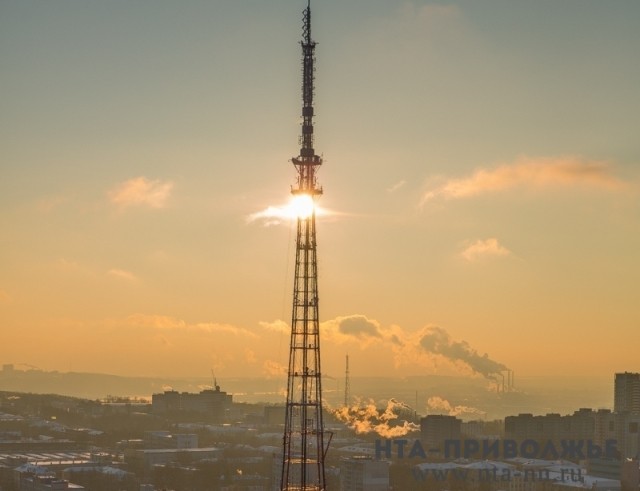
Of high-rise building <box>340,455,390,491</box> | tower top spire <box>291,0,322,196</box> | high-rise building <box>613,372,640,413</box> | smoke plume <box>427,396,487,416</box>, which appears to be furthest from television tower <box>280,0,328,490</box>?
smoke plume <box>427,396,487,416</box>

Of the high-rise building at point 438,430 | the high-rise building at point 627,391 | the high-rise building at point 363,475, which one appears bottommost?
the high-rise building at point 363,475

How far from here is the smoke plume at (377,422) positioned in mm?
104500

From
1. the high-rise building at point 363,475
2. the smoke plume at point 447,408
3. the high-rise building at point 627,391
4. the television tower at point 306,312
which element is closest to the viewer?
the television tower at point 306,312

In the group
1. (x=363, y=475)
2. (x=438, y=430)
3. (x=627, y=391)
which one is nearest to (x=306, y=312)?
(x=363, y=475)

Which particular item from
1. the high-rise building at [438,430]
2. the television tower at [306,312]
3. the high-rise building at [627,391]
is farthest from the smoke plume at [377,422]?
the television tower at [306,312]

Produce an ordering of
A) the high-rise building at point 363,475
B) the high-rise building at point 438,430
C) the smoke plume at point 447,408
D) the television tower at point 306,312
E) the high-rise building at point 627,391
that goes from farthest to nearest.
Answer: the smoke plume at point 447,408, the high-rise building at point 627,391, the high-rise building at point 438,430, the high-rise building at point 363,475, the television tower at point 306,312

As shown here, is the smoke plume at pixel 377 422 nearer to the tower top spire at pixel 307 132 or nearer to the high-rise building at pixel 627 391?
the high-rise building at pixel 627 391

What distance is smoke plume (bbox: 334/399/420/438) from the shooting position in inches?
4114

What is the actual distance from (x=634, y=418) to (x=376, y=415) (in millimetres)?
26759

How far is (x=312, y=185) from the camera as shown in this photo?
25766 mm

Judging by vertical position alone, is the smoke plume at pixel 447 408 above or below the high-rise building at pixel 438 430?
above

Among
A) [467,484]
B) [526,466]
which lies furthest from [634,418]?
[467,484]

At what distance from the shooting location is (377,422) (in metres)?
109

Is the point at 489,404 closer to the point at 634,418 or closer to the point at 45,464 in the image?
the point at 634,418
